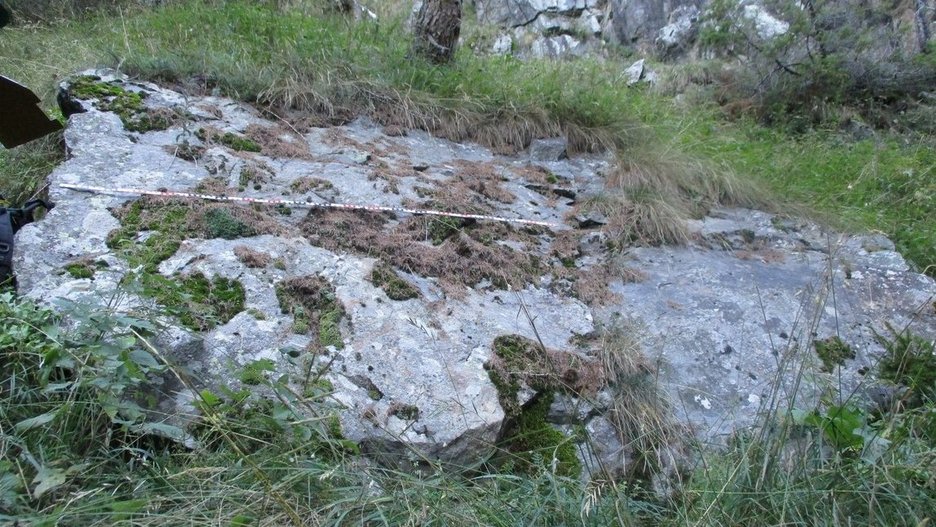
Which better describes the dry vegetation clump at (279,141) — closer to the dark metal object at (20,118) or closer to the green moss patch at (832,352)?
the dark metal object at (20,118)

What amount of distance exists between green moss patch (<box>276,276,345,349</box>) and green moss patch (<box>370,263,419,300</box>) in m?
0.24

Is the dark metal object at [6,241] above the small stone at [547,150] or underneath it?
underneath

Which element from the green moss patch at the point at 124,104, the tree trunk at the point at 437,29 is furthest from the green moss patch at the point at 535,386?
the tree trunk at the point at 437,29

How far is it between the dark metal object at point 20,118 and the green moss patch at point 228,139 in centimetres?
92

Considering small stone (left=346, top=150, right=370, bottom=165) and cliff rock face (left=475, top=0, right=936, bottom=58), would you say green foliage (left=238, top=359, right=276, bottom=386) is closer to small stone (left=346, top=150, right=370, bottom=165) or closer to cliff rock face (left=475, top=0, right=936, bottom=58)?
small stone (left=346, top=150, right=370, bottom=165)

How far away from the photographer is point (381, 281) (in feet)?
11.3

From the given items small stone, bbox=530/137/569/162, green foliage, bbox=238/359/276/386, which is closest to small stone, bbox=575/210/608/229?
small stone, bbox=530/137/569/162

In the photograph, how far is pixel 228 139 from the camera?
439 centimetres

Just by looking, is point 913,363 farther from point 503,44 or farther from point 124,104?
point 503,44

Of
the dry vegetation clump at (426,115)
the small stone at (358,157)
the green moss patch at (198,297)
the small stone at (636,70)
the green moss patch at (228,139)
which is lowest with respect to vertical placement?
the green moss patch at (198,297)

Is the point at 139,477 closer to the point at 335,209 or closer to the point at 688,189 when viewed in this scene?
the point at 335,209

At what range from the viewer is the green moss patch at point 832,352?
3664 mm

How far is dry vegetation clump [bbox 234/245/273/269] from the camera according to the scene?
10.8 ft

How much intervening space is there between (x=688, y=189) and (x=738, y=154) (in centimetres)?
152
